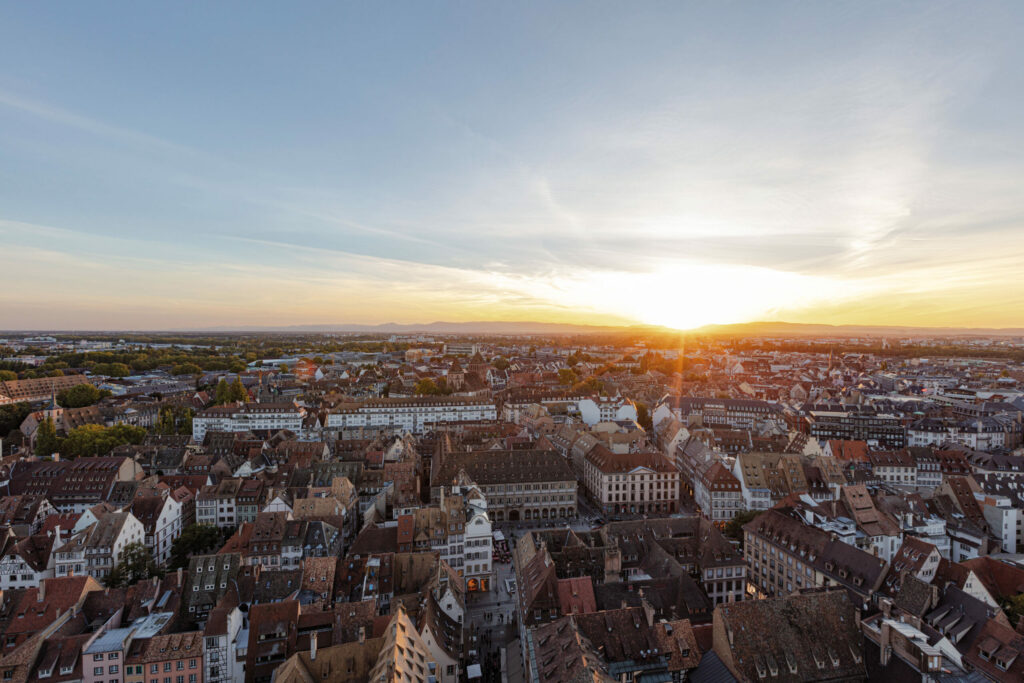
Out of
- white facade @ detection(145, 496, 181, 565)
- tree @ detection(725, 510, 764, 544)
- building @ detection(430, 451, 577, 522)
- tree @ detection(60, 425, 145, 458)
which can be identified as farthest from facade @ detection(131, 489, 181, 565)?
tree @ detection(725, 510, 764, 544)

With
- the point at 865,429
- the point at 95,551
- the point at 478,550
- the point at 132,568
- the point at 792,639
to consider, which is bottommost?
the point at 132,568

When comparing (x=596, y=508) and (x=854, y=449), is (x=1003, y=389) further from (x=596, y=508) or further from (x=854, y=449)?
(x=596, y=508)

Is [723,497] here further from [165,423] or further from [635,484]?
[165,423]

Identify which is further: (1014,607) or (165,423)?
(165,423)

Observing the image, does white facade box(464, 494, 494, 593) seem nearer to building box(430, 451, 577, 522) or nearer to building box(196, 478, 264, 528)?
building box(430, 451, 577, 522)

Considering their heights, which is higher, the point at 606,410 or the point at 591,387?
the point at 591,387

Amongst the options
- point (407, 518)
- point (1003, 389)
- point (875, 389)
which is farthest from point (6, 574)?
point (1003, 389)

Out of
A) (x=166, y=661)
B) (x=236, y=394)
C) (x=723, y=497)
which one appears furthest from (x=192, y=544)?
(x=236, y=394)
